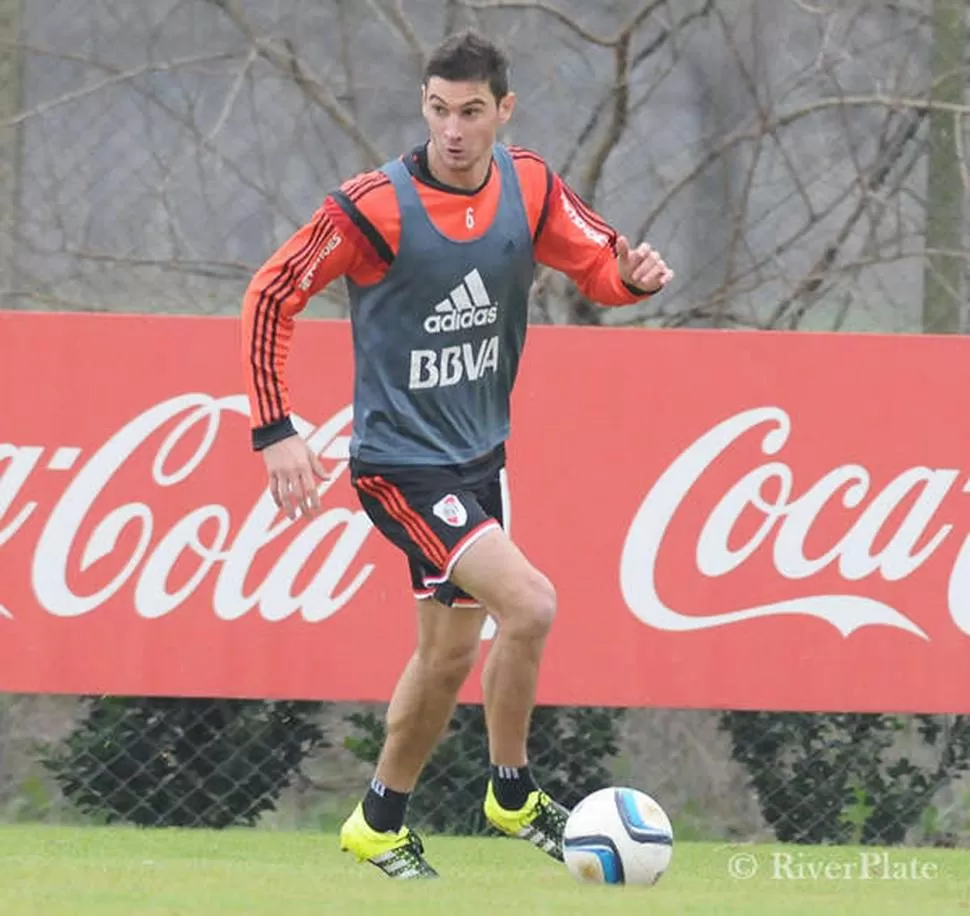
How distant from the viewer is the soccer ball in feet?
20.4

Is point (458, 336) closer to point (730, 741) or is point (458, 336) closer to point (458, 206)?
point (458, 206)

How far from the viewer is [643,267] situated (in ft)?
21.2

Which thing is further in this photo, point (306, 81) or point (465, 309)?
point (306, 81)

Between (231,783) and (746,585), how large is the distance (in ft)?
5.97

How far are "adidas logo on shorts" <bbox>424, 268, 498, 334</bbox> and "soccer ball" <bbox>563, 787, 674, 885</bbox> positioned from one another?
1197 millimetres

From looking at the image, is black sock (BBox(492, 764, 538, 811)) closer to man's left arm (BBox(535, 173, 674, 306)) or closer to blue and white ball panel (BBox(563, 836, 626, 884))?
blue and white ball panel (BBox(563, 836, 626, 884))

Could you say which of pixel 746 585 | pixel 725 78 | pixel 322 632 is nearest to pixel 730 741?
pixel 746 585

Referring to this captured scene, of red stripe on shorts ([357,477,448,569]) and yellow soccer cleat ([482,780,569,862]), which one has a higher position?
red stripe on shorts ([357,477,448,569])

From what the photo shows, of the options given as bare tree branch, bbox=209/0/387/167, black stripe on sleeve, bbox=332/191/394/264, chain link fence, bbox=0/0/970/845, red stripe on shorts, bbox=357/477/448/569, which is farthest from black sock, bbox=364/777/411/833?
bare tree branch, bbox=209/0/387/167

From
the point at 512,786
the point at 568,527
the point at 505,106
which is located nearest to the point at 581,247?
the point at 505,106

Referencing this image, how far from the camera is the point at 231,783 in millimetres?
8641

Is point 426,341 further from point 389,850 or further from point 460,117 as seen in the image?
point 389,850

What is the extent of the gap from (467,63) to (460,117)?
0.13 meters

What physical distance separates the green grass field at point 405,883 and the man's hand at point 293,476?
34.6 inches
